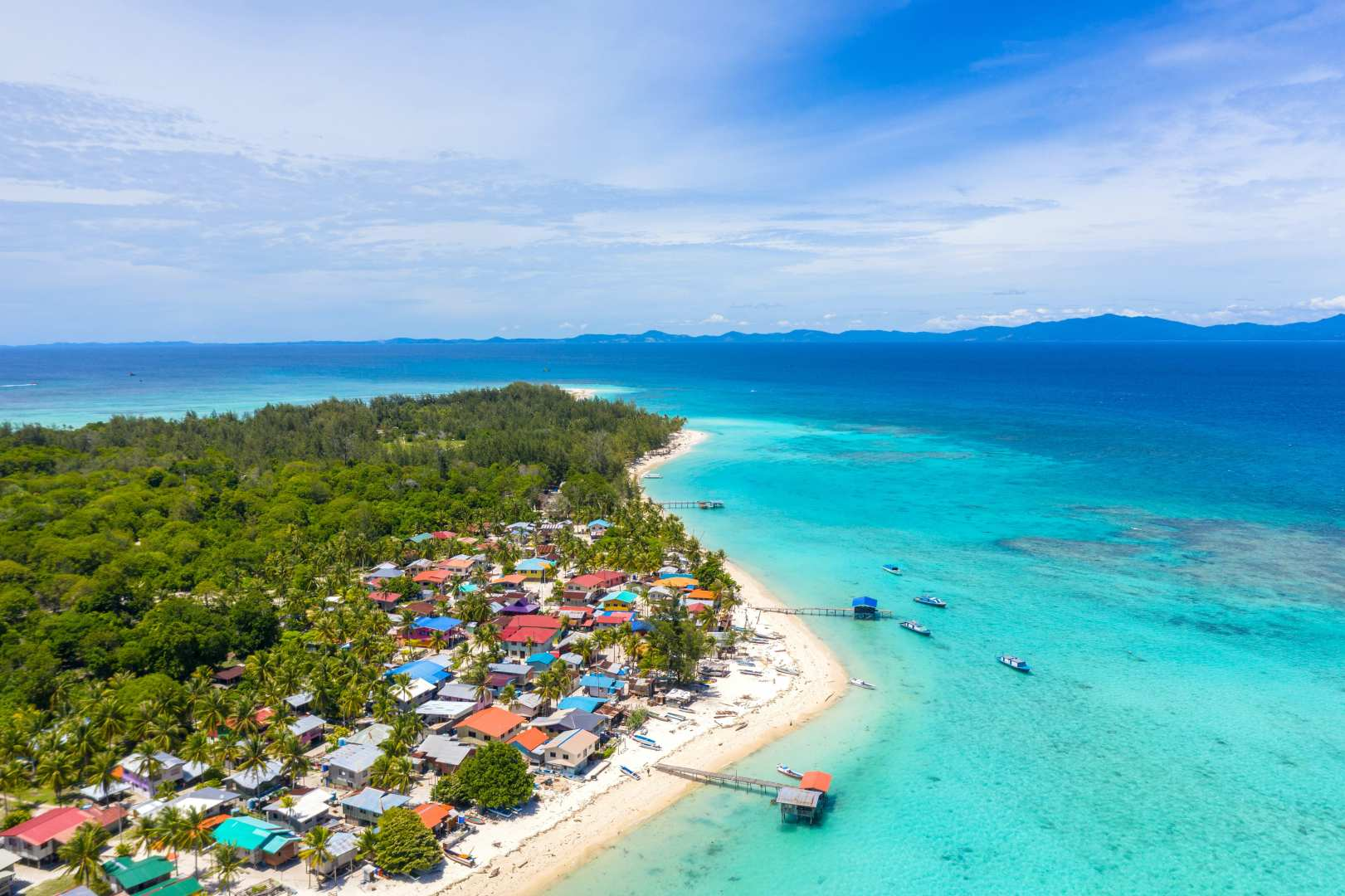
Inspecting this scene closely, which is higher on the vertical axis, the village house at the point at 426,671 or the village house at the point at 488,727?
the village house at the point at 426,671

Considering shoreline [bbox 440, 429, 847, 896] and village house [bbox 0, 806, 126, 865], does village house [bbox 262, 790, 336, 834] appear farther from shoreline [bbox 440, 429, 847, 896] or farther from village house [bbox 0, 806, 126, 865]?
shoreline [bbox 440, 429, 847, 896]

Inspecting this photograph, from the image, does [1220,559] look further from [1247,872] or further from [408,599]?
[408,599]

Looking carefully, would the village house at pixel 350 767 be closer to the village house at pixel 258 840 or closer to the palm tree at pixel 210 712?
the village house at pixel 258 840

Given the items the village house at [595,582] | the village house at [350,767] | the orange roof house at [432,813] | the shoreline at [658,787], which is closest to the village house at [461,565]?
the village house at [595,582]

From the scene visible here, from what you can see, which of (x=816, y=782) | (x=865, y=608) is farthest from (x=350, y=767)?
(x=865, y=608)

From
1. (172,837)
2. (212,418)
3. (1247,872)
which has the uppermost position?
(212,418)

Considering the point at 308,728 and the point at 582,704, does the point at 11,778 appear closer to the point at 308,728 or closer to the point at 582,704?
the point at 308,728

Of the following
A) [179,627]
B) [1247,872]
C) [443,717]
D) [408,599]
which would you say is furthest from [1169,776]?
[179,627]
